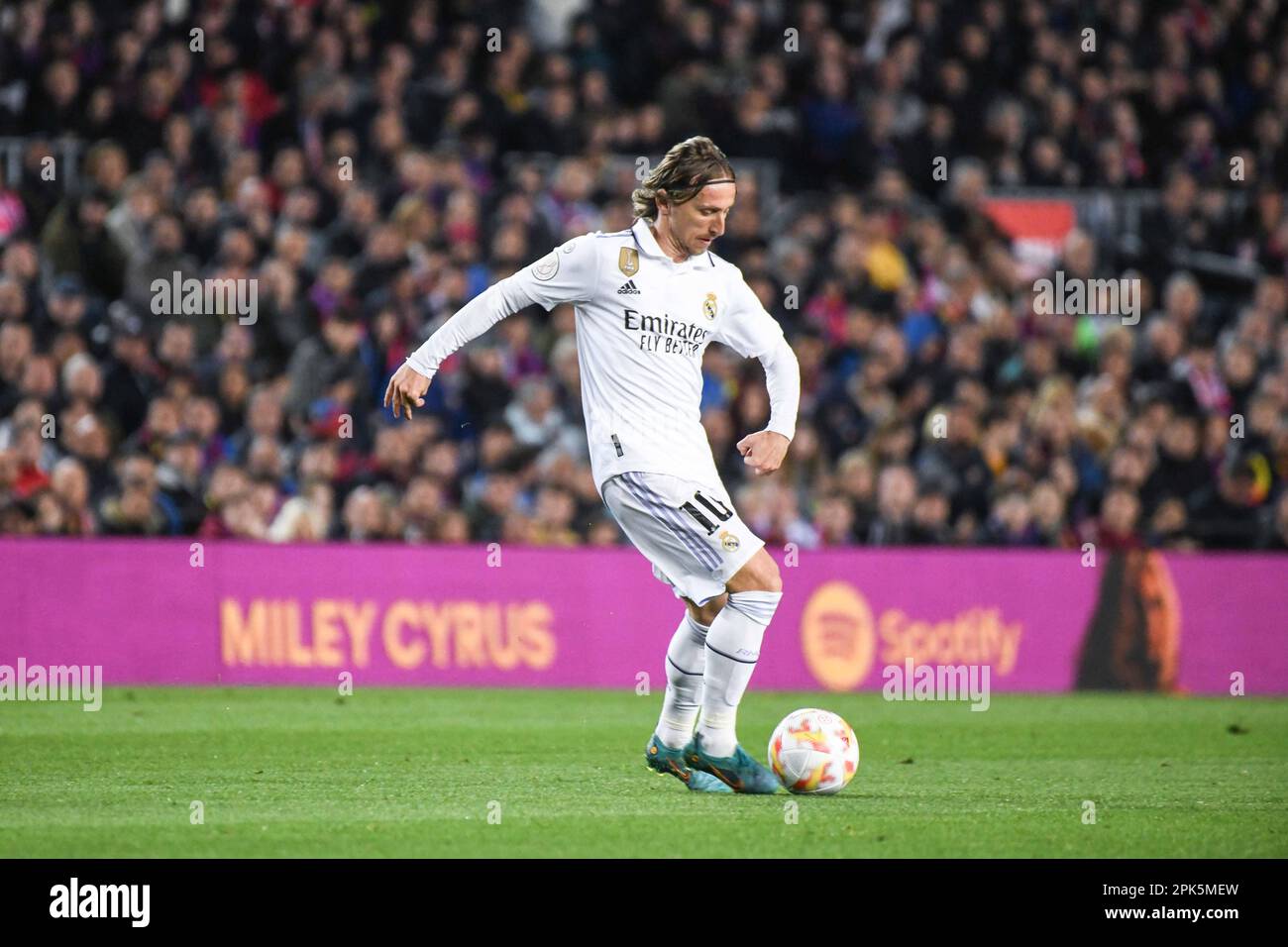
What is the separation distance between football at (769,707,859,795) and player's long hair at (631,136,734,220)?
234 cm

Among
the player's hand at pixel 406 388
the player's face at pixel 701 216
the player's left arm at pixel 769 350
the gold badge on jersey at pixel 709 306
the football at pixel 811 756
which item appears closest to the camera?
the player's hand at pixel 406 388

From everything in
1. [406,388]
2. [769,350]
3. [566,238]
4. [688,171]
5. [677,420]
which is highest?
[566,238]

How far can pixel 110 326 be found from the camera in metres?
16.2

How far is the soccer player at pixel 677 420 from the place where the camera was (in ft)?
28.7

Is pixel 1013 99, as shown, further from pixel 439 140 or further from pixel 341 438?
pixel 341 438

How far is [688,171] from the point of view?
8781 millimetres

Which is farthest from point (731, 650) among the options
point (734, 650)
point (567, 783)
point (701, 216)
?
point (701, 216)

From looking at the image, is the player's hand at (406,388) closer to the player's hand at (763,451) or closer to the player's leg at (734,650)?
the player's hand at (763,451)

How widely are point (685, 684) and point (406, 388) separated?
187 centimetres

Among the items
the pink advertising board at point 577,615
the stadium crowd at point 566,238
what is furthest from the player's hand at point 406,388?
the stadium crowd at point 566,238

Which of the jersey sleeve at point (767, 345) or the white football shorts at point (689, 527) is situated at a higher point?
the jersey sleeve at point (767, 345)

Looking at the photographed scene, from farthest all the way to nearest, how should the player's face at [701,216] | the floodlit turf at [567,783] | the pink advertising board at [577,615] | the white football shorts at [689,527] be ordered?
the pink advertising board at [577,615] → the player's face at [701,216] → the white football shorts at [689,527] → the floodlit turf at [567,783]

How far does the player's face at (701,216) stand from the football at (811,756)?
213 centimetres

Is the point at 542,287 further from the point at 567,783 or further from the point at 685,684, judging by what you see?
the point at 567,783
